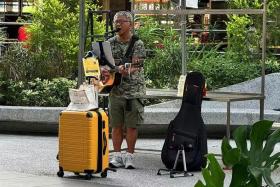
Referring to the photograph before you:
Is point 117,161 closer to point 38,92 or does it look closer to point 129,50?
point 129,50

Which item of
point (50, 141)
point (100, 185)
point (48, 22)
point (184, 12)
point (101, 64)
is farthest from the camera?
point (48, 22)

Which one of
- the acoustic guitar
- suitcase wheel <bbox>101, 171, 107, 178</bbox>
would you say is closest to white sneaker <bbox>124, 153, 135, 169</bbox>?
suitcase wheel <bbox>101, 171, 107, 178</bbox>

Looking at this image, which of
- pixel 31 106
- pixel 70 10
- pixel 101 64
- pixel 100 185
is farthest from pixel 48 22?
pixel 100 185

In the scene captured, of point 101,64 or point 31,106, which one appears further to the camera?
point 31,106

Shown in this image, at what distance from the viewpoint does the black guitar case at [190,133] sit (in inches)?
347

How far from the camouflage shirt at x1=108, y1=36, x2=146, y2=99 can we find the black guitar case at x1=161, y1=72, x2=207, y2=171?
54cm

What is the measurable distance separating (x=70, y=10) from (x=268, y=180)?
13.6m

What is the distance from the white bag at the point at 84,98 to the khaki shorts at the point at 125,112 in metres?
0.76

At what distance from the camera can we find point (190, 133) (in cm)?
884

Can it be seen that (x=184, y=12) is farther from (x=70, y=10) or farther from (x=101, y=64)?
(x=70, y=10)

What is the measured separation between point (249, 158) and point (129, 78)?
5924 millimetres

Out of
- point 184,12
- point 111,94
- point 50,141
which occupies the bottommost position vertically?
point 50,141

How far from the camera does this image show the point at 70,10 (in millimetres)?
16516

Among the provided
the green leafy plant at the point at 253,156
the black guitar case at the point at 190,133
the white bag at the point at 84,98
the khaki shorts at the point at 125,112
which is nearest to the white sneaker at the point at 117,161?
the khaki shorts at the point at 125,112
